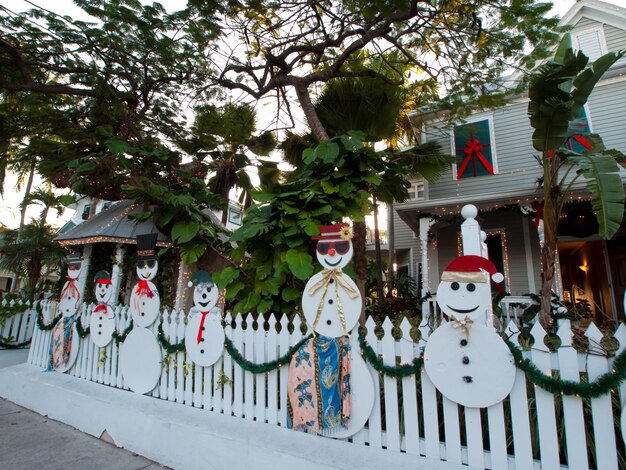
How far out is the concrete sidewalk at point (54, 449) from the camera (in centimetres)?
305

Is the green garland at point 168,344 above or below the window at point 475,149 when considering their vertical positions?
below

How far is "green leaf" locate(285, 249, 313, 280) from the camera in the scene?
360cm

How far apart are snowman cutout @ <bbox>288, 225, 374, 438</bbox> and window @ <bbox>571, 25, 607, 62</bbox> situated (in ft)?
33.3

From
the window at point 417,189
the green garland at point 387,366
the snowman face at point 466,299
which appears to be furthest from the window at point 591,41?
the green garland at point 387,366

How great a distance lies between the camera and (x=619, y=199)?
11.6 feet

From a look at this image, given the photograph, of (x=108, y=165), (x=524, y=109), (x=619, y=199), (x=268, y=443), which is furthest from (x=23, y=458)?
(x=524, y=109)

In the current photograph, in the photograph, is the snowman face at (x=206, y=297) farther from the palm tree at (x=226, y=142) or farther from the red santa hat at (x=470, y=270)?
the palm tree at (x=226, y=142)

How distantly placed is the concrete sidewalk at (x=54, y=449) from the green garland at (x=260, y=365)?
1170 mm

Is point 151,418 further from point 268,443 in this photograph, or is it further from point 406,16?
point 406,16

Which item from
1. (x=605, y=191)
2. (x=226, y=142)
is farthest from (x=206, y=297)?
(x=226, y=142)

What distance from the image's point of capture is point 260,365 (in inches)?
120

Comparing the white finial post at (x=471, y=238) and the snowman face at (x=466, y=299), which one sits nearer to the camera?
the snowman face at (x=466, y=299)

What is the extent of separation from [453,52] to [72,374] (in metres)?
8.61

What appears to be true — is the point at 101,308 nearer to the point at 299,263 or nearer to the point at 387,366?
the point at 299,263
